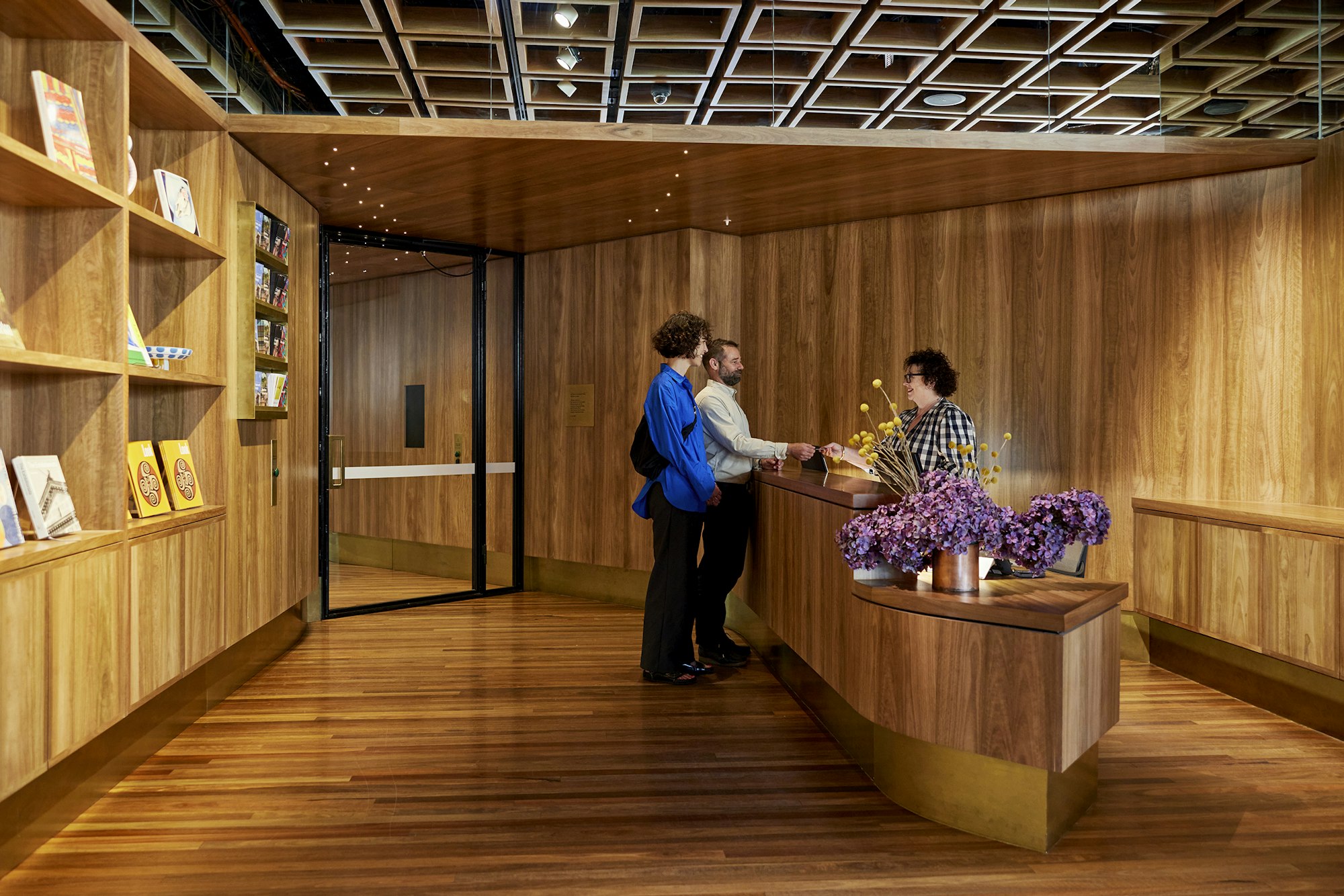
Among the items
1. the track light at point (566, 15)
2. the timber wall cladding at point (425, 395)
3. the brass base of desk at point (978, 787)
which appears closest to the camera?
the brass base of desk at point (978, 787)

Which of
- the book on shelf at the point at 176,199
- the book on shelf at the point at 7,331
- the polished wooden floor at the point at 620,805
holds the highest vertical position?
the book on shelf at the point at 176,199

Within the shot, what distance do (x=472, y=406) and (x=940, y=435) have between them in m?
3.87

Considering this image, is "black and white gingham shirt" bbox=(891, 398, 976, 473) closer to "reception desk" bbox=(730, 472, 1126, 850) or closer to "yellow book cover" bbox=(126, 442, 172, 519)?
"reception desk" bbox=(730, 472, 1126, 850)

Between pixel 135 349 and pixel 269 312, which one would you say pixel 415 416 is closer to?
pixel 269 312

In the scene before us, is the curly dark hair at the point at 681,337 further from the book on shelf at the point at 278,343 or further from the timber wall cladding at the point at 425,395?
the timber wall cladding at the point at 425,395

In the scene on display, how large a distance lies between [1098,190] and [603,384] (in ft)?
11.2

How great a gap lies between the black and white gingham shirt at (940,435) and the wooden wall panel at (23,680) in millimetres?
3256

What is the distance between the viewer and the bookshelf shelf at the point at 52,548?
8.18 ft

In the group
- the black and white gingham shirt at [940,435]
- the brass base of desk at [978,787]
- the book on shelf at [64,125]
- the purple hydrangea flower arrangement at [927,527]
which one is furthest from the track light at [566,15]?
the brass base of desk at [978,787]

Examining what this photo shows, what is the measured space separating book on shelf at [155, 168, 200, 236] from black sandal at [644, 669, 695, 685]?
9.45ft

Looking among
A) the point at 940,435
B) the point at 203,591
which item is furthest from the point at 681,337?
the point at 203,591

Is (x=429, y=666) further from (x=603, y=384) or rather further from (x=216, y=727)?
(x=603, y=384)

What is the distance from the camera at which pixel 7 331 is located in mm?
2855

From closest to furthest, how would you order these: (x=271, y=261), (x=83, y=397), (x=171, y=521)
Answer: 1. (x=83, y=397)
2. (x=171, y=521)
3. (x=271, y=261)
